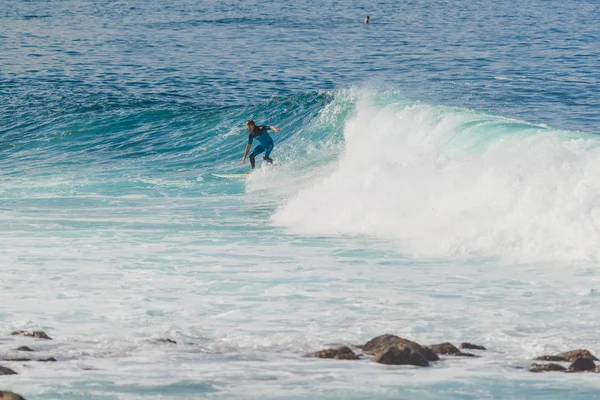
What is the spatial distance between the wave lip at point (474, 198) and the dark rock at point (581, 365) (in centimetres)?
460

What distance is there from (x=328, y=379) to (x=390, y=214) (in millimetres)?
8093

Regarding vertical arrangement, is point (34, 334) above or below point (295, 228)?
below

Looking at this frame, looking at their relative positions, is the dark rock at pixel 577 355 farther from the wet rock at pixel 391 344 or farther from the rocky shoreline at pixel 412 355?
the wet rock at pixel 391 344

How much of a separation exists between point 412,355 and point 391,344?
31 cm

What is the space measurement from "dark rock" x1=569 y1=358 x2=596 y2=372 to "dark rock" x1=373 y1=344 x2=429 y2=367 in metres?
1.21

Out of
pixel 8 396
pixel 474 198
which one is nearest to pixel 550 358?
pixel 8 396

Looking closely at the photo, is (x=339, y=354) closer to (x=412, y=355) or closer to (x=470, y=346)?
(x=412, y=355)

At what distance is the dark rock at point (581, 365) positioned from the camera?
8102mm

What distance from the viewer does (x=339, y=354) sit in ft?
28.5

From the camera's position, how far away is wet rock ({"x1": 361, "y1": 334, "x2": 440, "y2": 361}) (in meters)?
8.49

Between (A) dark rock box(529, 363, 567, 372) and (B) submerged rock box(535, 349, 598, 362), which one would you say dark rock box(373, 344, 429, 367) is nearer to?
(A) dark rock box(529, 363, 567, 372)

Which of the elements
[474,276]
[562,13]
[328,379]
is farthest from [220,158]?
[562,13]

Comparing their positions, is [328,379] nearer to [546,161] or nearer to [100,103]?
[546,161]

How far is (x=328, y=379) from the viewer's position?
8031 millimetres
